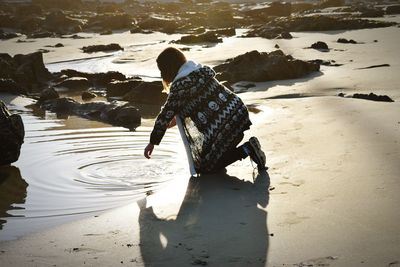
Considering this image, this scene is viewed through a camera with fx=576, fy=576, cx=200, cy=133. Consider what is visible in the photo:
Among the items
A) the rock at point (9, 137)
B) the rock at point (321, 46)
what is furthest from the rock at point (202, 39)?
the rock at point (9, 137)

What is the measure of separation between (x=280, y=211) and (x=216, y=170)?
1267 millimetres

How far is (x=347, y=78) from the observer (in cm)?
1009

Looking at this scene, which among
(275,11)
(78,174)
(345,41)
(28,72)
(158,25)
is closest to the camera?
(78,174)

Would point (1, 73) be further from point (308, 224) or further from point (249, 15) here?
point (249, 15)

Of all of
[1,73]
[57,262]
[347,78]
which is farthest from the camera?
[1,73]

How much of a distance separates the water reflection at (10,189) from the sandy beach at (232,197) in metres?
0.06

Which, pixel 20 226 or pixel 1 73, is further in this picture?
pixel 1 73

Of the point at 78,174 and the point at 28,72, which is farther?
the point at 28,72

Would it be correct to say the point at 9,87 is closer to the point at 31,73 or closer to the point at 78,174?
the point at 31,73

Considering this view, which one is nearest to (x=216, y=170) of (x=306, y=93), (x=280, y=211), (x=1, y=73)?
(x=280, y=211)

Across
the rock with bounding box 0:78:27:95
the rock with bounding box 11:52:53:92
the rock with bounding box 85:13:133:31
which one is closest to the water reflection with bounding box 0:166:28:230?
the rock with bounding box 0:78:27:95

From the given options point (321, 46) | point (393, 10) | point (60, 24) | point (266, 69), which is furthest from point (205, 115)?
point (60, 24)

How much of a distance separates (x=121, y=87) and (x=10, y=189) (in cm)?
615

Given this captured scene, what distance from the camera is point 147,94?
412 inches
